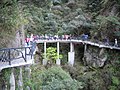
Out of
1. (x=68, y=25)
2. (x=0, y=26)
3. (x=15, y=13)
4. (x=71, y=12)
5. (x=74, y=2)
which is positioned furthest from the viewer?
(x=74, y=2)

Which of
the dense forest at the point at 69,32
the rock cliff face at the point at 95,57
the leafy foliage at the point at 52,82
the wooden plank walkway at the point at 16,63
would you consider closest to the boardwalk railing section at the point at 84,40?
the dense forest at the point at 69,32

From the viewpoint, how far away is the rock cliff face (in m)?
23.6

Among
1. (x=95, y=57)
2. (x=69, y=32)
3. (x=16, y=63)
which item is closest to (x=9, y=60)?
(x=16, y=63)

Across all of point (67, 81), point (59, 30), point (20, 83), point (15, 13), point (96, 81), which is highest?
point (15, 13)

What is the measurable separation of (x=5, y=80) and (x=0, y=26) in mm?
2876

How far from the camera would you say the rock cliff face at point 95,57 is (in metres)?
23.6

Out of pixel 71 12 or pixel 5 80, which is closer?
pixel 5 80

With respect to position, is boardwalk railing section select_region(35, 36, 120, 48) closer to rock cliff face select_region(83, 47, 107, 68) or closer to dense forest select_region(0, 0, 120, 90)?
dense forest select_region(0, 0, 120, 90)

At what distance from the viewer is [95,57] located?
24.3 meters

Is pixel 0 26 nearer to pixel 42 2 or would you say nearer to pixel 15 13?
pixel 15 13

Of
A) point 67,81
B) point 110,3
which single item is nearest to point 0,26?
point 67,81

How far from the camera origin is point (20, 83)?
11523 mm

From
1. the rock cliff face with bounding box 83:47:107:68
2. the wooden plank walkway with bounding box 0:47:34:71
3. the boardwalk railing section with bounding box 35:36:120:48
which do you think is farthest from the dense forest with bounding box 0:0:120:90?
the wooden plank walkway with bounding box 0:47:34:71

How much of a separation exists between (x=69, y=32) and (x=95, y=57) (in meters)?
5.48
